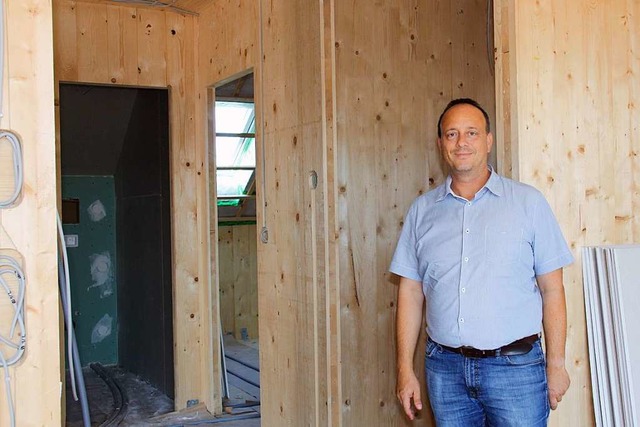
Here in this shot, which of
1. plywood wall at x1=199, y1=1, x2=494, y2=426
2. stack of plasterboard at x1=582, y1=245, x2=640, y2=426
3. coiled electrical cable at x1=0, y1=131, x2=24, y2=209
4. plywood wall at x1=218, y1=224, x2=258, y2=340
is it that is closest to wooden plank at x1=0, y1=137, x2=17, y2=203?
coiled electrical cable at x1=0, y1=131, x2=24, y2=209

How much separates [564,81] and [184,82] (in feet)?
11.7

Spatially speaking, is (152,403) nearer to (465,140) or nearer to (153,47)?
(153,47)

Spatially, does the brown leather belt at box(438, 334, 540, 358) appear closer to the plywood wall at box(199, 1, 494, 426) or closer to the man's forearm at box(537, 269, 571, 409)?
the man's forearm at box(537, 269, 571, 409)

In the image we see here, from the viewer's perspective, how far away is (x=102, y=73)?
18.1 feet

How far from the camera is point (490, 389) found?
7.82 ft

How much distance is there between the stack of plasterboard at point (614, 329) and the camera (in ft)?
8.81

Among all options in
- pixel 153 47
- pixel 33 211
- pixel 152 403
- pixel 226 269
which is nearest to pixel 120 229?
pixel 226 269

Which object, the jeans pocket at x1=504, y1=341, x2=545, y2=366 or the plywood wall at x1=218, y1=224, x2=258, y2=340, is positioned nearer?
the jeans pocket at x1=504, y1=341, x2=545, y2=366

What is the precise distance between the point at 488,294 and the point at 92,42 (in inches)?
161

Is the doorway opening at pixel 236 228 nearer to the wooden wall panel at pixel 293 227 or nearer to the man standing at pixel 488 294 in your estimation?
the wooden wall panel at pixel 293 227

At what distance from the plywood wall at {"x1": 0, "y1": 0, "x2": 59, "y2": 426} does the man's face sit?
130cm

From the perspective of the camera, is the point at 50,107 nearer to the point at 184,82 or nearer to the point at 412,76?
the point at 412,76

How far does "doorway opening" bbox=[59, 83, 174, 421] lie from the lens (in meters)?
5.89

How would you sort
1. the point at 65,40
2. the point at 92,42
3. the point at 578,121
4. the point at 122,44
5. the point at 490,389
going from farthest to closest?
the point at 122,44 < the point at 92,42 < the point at 65,40 < the point at 578,121 < the point at 490,389
